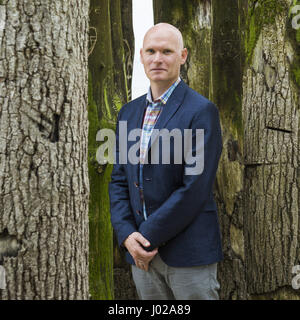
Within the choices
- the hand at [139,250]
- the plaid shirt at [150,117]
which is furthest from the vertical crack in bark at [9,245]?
the plaid shirt at [150,117]

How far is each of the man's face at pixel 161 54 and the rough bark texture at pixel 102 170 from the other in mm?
1148

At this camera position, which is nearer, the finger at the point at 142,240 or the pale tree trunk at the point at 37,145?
the pale tree trunk at the point at 37,145

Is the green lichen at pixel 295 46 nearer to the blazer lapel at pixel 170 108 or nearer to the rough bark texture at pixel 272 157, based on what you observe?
the rough bark texture at pixel 272 157

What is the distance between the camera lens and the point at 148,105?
3156mm

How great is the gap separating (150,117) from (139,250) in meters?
0.94

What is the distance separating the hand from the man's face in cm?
110

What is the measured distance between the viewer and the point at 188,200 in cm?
280

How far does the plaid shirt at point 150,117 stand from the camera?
302cm


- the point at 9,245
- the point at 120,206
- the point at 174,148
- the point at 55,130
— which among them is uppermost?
the point at 55,130

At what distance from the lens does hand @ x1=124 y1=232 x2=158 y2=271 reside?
113 inches

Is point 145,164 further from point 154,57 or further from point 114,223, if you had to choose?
point 154,57

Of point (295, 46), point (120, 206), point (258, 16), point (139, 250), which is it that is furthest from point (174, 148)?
point (258, 16)

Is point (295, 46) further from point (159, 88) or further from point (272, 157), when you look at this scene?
point (159, 88)
